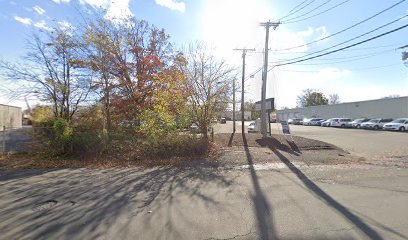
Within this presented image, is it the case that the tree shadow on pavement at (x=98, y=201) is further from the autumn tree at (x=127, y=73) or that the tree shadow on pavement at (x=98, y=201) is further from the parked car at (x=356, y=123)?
the parked car at (x=356, y=123)

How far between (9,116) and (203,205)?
119 ft

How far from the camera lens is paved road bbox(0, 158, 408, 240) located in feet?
13.0

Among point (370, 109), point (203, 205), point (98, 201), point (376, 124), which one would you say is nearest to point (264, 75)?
point (203, 205)

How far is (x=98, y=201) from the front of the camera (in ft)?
18.0

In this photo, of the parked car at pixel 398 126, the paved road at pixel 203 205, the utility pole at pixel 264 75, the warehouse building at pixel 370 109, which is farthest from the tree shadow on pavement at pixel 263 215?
the warehouse building at pixel 370 109

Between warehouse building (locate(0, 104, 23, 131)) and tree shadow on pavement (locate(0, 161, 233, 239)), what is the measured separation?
2868 cm

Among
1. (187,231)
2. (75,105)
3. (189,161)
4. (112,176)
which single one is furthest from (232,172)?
(75,105)

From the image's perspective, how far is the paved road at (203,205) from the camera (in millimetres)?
3973

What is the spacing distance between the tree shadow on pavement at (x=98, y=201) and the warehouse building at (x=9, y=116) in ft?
94.1

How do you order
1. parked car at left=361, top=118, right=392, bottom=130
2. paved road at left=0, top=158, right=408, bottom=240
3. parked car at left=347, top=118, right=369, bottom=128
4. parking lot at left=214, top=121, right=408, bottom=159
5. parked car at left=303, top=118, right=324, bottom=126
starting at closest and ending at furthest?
paved road at left=0, top=158, right=408, bottom=240 → parking lot at left=214, top=121, right=408, bottom=159 → parked car at left=361, top=118, right=392, bottom=130 → parked car at left=347, top=118, right=369, bottom=128 → parked car at left=303, top=118, right=324, bottom=126

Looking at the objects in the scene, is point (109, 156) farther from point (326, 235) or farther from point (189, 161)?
point (326, 235)

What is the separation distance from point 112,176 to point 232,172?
13.7 ft

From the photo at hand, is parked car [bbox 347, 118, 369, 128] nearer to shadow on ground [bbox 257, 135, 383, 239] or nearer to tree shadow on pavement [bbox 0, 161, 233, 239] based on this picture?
shadow on ground [bbox 257, 135, 383, 239]

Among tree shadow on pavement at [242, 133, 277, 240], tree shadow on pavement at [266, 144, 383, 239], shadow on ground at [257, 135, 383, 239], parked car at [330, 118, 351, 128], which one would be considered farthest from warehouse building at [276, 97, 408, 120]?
tree shadow on pavement at [242, 133, 277, 240]
